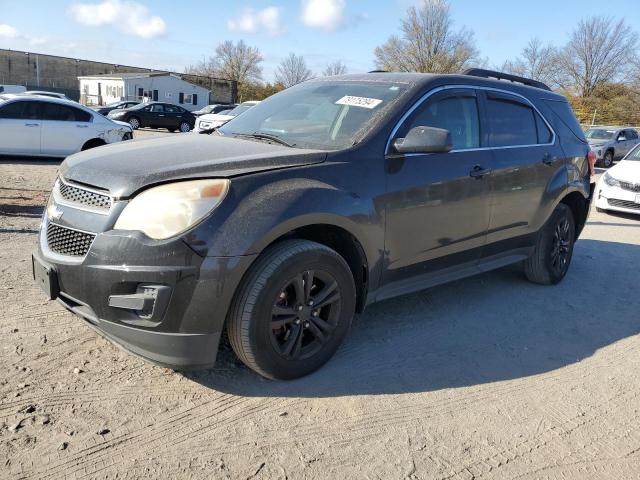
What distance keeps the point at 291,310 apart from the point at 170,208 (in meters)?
0.87

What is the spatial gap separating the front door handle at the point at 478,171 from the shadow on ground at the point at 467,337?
1.15 meters

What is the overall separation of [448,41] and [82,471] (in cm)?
5755

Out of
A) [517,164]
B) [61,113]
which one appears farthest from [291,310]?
[61,113]

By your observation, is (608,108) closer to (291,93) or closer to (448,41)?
(448,41)

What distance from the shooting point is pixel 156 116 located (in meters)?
29.0

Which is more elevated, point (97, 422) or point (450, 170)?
point (450, 170)

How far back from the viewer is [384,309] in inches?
177

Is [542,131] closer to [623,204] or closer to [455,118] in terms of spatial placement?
[455,118]

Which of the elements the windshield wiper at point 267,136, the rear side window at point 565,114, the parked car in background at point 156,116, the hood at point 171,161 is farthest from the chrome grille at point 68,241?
the parked car in background at point 156,116

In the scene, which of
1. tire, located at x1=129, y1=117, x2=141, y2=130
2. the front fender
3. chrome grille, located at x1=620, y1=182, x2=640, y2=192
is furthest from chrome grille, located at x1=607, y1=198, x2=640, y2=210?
tire, located at x1=129, y1=117, x2=141, y2=130

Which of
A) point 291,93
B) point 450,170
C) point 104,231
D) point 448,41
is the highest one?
point 448,41

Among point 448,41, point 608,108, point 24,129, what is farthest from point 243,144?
point 448,41

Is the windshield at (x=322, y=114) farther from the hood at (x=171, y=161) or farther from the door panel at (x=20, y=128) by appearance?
the door panel at (x=20, y=128)

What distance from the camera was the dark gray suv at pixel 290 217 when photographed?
9.03 feet
